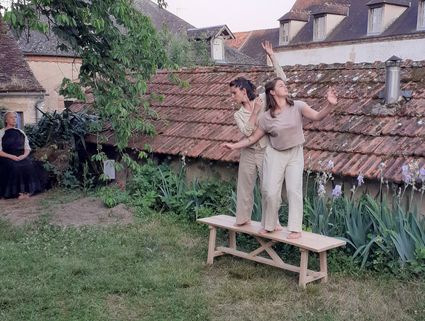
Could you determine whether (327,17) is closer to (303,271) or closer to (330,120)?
(330,120)

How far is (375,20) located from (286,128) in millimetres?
26393

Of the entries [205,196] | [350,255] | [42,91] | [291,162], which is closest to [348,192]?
[350,255]

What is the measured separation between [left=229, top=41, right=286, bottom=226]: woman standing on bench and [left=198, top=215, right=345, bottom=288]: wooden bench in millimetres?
240

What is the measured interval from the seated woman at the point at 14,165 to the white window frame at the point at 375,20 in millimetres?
23714

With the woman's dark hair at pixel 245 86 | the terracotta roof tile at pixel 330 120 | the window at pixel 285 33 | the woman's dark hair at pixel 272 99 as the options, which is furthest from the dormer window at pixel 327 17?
the woman's dark hair at pixel 272 99

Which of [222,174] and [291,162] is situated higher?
[291,162]

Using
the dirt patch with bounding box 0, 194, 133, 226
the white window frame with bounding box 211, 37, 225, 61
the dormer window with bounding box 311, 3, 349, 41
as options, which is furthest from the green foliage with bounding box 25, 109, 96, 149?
the dormer window with bounding box 311, 3, 349, 41

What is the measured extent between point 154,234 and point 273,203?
227cm

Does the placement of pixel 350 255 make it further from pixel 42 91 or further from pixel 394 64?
pixel 42 91

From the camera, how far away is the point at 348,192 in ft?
20.5

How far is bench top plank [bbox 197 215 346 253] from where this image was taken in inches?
188

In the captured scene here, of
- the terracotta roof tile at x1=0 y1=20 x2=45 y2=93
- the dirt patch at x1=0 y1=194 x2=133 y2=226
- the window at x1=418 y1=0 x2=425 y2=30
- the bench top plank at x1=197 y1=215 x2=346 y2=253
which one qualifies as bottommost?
the dirt patch at x1=0 y1=194 x2=133 y2=226

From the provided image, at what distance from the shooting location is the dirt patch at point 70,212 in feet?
25.1

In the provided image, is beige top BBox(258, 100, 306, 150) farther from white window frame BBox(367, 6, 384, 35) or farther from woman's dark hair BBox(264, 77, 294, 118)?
white window frame BBox(367, 6, 384, 35)
